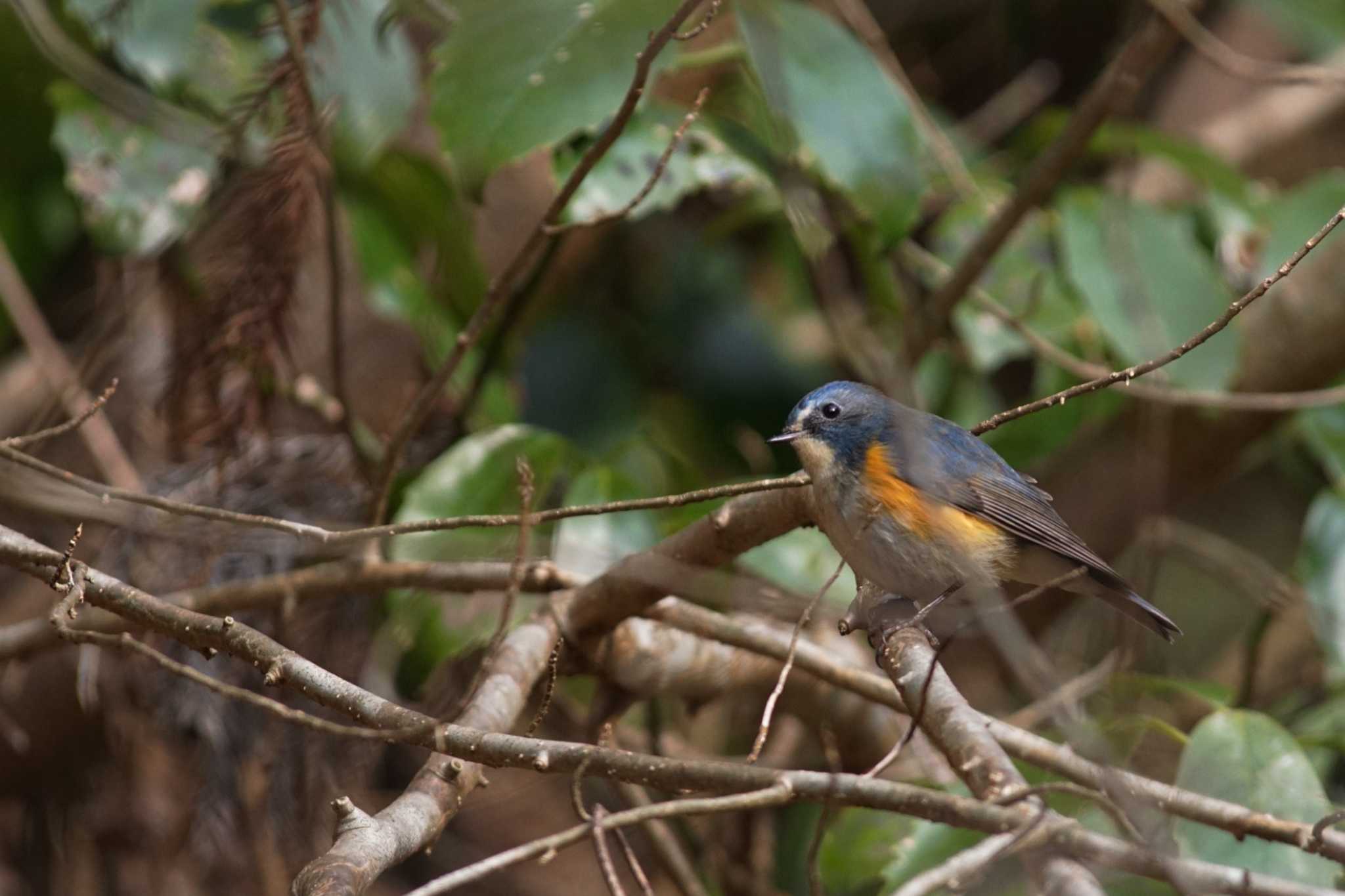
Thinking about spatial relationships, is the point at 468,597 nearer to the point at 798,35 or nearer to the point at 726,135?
the point at 726,135

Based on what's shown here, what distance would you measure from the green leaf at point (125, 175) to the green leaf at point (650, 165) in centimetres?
126

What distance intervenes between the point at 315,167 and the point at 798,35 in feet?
5.11

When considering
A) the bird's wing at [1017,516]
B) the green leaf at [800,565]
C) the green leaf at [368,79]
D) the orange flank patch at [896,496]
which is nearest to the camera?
the orange flank patch at [896,496]

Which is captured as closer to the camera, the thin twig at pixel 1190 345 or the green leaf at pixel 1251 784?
the thin twig at pixel 1190 345

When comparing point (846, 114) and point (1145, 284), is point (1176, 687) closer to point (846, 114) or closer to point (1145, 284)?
point (1145, 284)

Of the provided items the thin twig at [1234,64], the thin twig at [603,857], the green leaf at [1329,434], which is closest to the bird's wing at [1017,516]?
the thin twig at [1234,64]

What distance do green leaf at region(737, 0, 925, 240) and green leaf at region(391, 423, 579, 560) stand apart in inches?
46.1

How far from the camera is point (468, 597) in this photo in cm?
388

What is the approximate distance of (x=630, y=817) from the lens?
1799mm

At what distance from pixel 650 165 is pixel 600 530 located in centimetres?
115

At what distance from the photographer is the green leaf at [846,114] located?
12.7ft

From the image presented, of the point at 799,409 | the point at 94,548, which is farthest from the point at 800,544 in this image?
the point at 94,548

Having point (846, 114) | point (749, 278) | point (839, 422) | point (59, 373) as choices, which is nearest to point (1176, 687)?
point (839, 422)

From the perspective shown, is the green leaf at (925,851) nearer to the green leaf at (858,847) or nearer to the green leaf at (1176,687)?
the green leaf at (858,847)
